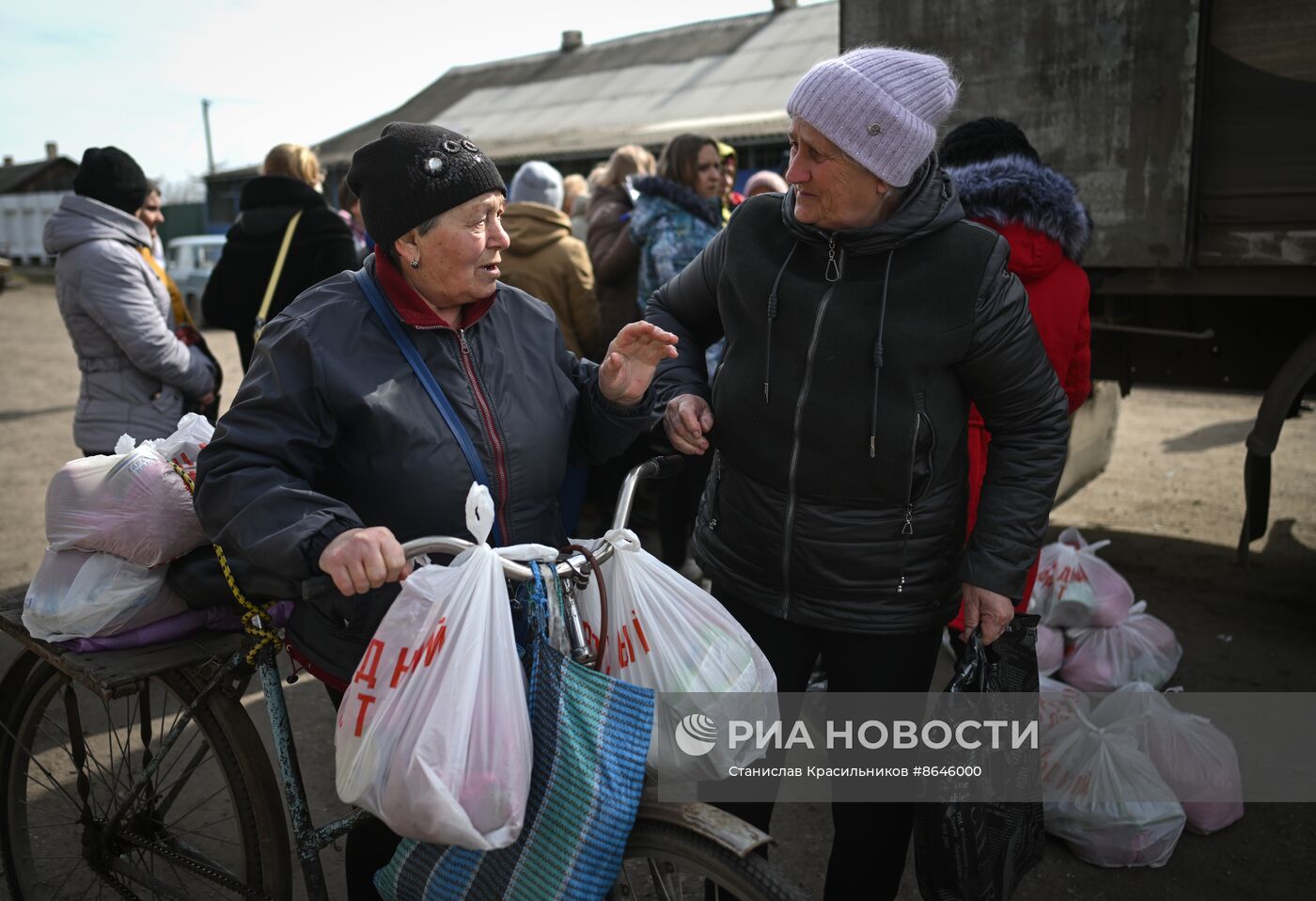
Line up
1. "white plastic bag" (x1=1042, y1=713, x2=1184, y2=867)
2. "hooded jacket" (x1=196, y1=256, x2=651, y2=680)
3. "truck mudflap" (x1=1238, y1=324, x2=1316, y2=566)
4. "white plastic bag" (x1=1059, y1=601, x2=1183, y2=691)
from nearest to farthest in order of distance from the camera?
"hooded jacket" (x1=196, y1=256, x2=651, y2=680)
"white plastic bag" (x1=1042, y1=713, x2=1184, y2=867)
"white plastic bag" (x1=1059, y1=601, x2=1183, y2=691)
"truck mudflap" (x1=1238, y1=324, x2=1316, y2=566)

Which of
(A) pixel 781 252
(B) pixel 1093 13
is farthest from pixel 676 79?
(A) pixel 781 252

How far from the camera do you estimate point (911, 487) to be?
7.25ft

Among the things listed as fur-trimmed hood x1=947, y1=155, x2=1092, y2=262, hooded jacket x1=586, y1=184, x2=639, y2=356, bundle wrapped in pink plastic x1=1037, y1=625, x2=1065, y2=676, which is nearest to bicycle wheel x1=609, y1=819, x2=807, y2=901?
fur-trimmed hood x1=947, y1=155, x2=1092, y2=262

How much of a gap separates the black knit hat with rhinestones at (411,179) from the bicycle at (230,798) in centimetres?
62

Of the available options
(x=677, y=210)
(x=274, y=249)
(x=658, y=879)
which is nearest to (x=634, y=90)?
(x=677, y=210)

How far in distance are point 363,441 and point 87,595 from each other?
68cm

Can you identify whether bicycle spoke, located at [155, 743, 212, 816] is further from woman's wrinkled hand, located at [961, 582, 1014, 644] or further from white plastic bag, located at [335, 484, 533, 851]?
woman's wrinkled hand, located at [961, 582, 1014, 644]

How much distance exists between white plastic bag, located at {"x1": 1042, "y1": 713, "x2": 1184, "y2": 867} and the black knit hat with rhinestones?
7.54 ft

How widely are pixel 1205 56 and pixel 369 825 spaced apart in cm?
370

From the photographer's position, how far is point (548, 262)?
15.9ft

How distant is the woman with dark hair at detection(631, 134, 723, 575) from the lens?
475 cm

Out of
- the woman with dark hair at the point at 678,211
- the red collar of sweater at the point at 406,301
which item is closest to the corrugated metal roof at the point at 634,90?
the woman with dark hair at the point at 678,211

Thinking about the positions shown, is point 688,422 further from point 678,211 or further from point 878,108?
point 678,211

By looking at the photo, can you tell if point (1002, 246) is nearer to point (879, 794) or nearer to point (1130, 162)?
point (879, 794)
